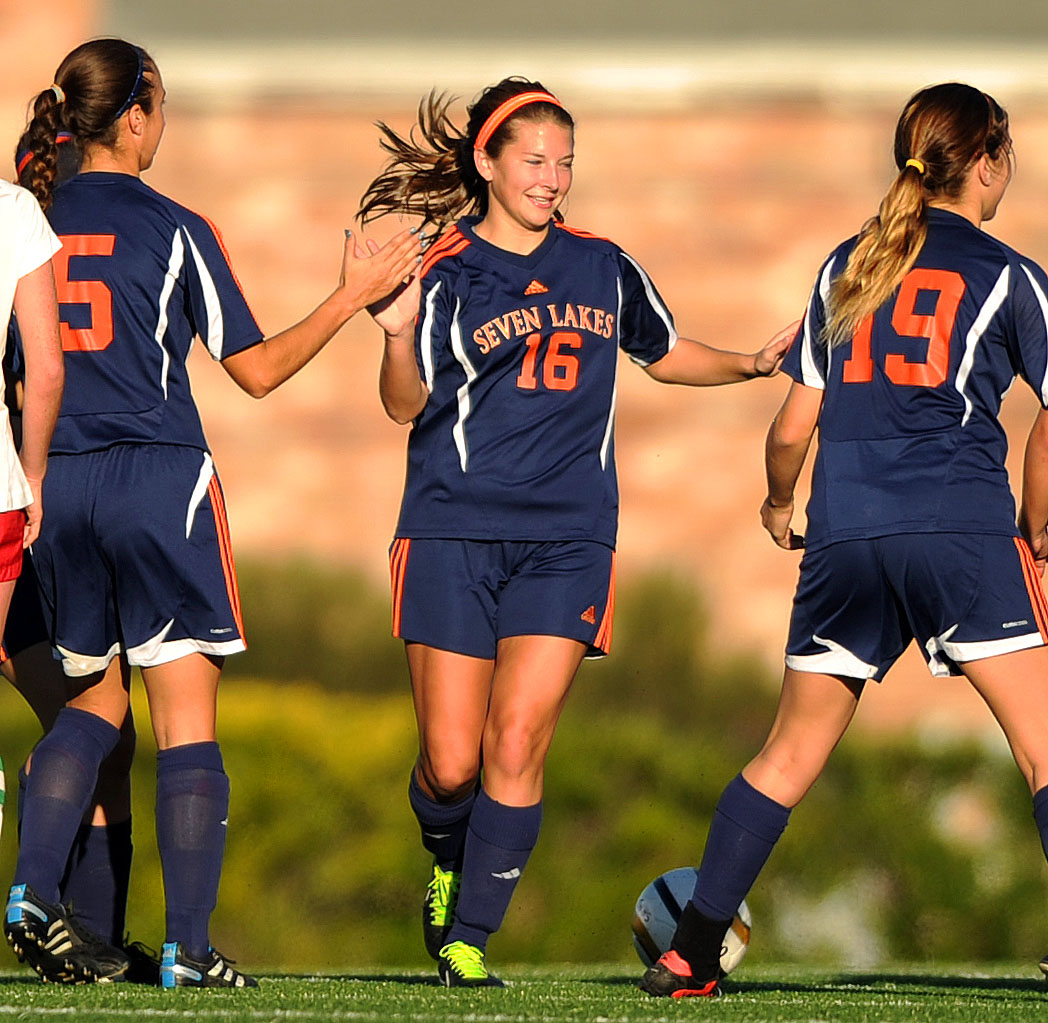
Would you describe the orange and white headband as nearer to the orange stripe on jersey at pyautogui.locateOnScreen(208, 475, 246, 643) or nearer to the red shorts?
the orange stripe on jersey at pyautogui.locateOnScreen(208, 475, 246, 643)

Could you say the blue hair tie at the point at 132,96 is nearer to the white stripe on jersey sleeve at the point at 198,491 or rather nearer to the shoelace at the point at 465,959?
the white stripe on jersey sleeve at the point at 198,491

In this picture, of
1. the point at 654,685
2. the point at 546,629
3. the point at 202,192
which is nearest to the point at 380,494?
the point at 202,192

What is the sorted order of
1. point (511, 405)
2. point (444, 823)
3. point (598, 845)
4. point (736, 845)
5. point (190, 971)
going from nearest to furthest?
point (190, 971)
point (736, 845)
point (511, 405)
point (444, 823)
point (598, 845)

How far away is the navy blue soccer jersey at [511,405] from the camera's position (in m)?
5.30

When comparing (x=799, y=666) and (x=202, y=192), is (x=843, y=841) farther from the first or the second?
(x=202, y=192)

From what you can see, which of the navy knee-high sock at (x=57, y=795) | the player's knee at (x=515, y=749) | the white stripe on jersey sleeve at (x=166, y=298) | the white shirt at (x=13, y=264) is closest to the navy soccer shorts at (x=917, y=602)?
the player's knee at (x=515, y=749)

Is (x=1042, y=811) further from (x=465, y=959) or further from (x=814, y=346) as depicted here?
(x=465, y=959)

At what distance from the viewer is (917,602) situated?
4.68m

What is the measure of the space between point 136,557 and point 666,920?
5.84ft

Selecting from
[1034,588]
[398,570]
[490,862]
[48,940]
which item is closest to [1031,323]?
[1034,588]

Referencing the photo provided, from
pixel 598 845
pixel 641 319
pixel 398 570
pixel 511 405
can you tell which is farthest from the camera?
pixel 598 845

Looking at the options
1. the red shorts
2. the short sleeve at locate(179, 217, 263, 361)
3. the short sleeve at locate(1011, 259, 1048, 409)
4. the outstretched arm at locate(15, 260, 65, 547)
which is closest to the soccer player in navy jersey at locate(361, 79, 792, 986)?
the short sleeve at locate(179, 217, 263, 361)

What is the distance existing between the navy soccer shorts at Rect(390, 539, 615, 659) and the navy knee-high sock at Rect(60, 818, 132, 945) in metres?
0.89

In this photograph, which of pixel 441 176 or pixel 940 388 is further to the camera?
pixel 441 176
